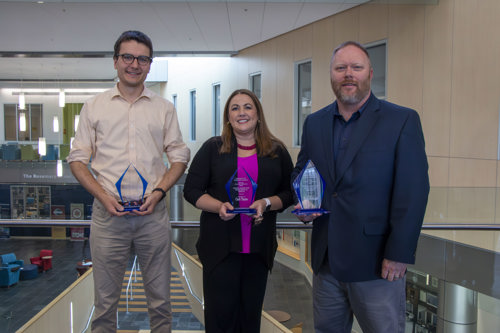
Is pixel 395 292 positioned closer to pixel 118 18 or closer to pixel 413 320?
pixel 413 320

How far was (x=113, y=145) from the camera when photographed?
6.68 feet

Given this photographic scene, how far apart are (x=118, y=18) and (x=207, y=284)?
26.8 feet

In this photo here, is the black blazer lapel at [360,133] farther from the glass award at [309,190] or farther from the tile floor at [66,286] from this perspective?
the tile floor at [66,286]

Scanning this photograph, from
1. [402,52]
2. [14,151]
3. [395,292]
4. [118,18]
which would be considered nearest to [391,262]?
[395,292]

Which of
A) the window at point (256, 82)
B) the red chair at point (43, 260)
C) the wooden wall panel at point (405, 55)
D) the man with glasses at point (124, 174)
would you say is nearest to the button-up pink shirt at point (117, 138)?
the man with glasses at point (124, 174)

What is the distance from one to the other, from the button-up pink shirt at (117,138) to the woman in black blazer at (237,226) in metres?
0.24

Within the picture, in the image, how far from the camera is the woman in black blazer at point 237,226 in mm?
2107

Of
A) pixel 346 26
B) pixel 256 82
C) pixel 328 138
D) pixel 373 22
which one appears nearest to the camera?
pixel 328 138

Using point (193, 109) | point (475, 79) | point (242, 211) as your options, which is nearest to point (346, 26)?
point (475, 79)

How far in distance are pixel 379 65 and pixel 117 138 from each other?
719 cm

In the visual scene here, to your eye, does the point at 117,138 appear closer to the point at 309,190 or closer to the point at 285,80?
the point at 309,190

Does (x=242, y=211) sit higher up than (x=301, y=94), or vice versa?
(x=301, y=94)

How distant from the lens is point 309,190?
1.84 meters

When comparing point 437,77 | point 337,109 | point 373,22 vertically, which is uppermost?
point 373,22
